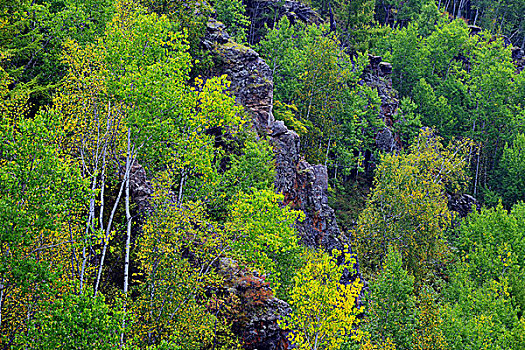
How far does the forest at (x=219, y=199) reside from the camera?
16188mm

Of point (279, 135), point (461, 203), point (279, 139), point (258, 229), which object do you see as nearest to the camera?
point (258, 229)

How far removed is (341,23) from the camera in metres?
76.6

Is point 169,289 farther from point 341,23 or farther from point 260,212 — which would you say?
point 341,23

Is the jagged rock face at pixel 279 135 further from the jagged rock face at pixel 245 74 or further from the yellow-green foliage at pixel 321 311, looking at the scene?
the yellow-green foliage at pixel 321 311

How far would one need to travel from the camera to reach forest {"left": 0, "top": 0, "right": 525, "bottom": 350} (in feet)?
53.1

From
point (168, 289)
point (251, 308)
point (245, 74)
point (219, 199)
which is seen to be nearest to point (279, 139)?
point (245, 74)

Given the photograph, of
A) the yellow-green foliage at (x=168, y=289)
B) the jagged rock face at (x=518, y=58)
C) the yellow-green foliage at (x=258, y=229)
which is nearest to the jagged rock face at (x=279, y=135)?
the yellow-green foliage at (x=258, y=229)

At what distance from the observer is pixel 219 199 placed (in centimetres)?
2898

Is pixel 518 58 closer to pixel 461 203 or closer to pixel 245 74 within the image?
pixel 461 203

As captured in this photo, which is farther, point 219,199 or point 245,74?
point 245,74

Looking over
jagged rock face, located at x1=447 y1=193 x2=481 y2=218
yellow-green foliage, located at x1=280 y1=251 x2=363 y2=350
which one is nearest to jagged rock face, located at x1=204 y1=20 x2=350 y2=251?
yellow-green foliage, located at x1=280 y1=251 x2=363 y2=350

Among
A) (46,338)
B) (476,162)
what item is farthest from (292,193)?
(476,162)

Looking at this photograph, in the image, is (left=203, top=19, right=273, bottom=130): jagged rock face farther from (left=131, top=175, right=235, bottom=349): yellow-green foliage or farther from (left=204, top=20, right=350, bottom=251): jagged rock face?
(left=131, top=175, right=235, bottom=349): yellow-green foliage

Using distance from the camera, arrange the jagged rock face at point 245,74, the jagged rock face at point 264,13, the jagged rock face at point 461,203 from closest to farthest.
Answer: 1. the jagged rock face at point 245,74
2. the jagged rock face at point 461,203
3. the jagged rock face at point 264,13
